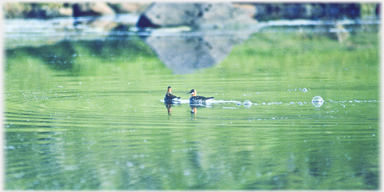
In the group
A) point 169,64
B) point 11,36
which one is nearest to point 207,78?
point 169,64

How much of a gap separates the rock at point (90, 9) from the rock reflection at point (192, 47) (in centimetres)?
1833

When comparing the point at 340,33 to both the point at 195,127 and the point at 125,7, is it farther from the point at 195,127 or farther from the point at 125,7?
the point at 125,7

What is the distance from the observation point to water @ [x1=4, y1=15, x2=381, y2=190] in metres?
8.45

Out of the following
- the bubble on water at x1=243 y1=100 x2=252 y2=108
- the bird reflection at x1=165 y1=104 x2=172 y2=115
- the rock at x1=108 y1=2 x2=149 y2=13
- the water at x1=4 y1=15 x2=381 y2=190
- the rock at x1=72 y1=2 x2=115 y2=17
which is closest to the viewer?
the water at x1=4 y1=15 x2=381 y2=190

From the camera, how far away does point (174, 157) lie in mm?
9273

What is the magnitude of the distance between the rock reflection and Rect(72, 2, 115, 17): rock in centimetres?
1833

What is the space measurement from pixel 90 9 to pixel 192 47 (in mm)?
27453

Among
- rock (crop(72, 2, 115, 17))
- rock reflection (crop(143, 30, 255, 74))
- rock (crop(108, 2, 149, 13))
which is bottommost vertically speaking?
rock reflection (crop(143, 30, 255, 74))

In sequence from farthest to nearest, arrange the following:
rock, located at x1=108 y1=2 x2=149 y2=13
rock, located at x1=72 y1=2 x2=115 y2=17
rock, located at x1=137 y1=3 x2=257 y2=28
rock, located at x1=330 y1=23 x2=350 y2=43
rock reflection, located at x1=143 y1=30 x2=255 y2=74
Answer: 1. rock, located at x1=108 y1=2 x2=149 y2=13
2. rock, located at x1=72 y1=2 x2=115 y2=17
3. rock, located at x1=137 y1=3 x2=257 y2=28
4. rock, located at x1=330 y1=23 x2=350 y2=43
5. rock reflection, located at x1=143 y1=30 x2=255 y2=74

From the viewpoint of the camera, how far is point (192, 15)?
137ft

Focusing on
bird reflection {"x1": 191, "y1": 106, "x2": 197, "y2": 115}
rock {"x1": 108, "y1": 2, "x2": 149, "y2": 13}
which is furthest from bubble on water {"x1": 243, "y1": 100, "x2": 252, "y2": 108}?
rock {"x1": 108, "y1": 2, "x2": 149, "y2": 13}

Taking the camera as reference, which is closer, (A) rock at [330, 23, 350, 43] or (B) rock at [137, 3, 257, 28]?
(A) rock at [330, 23, 350, 43]

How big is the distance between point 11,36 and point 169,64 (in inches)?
689

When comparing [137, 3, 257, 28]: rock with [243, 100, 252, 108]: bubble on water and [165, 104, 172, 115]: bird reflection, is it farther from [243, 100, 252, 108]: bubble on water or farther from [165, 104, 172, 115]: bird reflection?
[243, 100, 252, 108]: bubble on water
